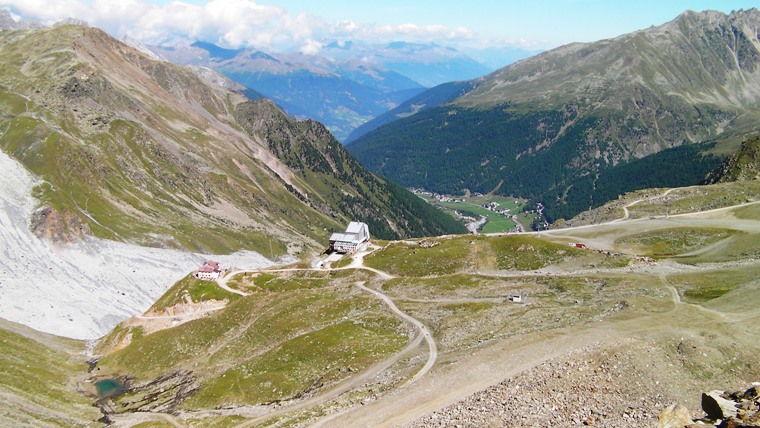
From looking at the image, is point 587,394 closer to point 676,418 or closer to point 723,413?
point 723,413

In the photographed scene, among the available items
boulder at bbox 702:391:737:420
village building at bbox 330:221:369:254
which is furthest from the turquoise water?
boulder at bbox 702:391:737:420

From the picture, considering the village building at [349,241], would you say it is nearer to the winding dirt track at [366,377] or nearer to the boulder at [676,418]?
the winding dirt track at [366,377]

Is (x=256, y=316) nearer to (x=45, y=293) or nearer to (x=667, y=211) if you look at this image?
(x=45, y=293)

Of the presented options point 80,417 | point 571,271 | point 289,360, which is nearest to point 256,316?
point 289,360

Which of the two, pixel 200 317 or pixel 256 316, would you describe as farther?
pixel 200 317

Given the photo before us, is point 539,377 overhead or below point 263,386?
overhead

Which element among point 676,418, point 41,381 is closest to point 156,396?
point 41,381

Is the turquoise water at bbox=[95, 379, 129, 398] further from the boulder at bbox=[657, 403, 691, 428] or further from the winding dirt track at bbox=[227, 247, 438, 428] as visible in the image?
the boulder at bbox=[657, 403, 691, 428]

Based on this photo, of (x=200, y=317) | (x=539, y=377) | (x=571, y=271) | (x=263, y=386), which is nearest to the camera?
(x=539, y=377)
